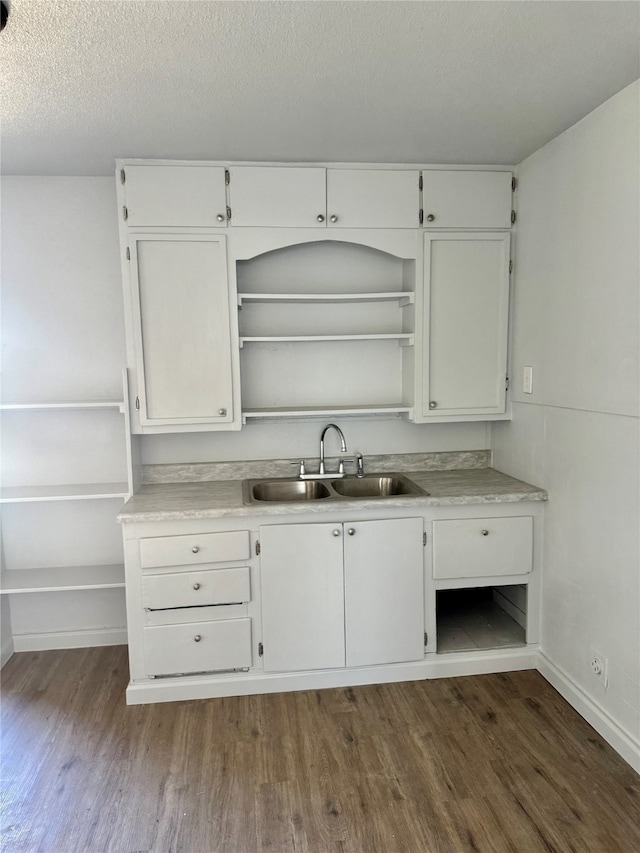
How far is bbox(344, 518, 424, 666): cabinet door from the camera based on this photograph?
254 cm

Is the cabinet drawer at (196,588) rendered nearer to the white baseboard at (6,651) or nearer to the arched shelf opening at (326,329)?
the arched shelf opening at (326,329)

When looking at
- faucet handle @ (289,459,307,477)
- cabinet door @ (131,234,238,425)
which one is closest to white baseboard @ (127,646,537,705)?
faucet handle @ (289,459,307,477)

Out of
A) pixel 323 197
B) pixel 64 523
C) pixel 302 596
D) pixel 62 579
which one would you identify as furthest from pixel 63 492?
pixel 323 197

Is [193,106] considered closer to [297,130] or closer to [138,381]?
[297,130]

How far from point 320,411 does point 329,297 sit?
567 millimetres

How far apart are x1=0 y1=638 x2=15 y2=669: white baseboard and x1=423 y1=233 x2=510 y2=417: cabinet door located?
2451 millimetres

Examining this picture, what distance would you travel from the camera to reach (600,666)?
87.3 inches

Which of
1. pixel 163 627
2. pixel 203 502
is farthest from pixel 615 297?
pixel 163 627

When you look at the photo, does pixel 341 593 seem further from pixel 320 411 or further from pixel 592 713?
pixel 592 713

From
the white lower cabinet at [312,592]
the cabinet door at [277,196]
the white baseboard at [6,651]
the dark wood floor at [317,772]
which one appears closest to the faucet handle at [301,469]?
the white lower cabinet at [312,592]

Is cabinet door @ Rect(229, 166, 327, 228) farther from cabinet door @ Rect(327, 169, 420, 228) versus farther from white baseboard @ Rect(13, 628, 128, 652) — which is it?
white baseboard @ Rect(13, 628, 128, 652)

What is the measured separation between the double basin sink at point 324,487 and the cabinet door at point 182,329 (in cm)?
45

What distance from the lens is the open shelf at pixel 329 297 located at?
107 inches

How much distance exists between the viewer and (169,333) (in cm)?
264
